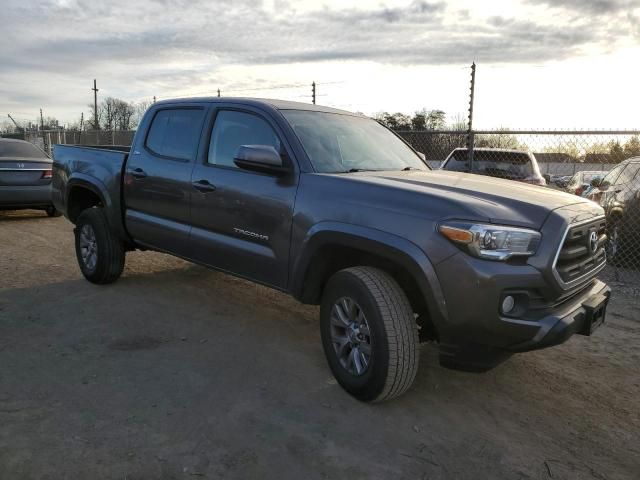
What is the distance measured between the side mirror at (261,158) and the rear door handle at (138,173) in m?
1.74

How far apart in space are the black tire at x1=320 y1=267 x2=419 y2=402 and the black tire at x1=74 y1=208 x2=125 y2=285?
10.4 ft

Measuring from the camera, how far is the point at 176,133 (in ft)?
16.4

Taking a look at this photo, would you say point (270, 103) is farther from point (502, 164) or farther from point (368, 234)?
point (502, 164)

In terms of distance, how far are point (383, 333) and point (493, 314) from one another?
63 cm

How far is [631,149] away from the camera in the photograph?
9.13 m

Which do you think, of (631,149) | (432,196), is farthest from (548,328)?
(631,149)

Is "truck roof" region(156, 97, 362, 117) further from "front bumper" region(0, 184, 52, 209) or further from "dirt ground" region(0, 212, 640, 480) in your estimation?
"front bumper" region(0, 184, 52, 209)

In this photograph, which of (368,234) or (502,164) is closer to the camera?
(368,234)

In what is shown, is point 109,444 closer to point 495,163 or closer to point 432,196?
point 432,196

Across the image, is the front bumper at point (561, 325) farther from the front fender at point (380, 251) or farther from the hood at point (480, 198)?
the hood at point (480, 198)

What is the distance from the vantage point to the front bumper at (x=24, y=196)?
9.52 m

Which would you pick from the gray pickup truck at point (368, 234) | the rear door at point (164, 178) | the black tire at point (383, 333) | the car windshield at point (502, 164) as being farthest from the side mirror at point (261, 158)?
the car windshield at point (502, 164)

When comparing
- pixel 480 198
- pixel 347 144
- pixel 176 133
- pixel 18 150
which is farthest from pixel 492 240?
pixel 18 150

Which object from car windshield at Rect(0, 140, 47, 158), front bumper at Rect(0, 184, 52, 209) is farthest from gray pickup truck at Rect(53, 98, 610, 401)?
car windshield at Rect(0, 140, 47, 158)
